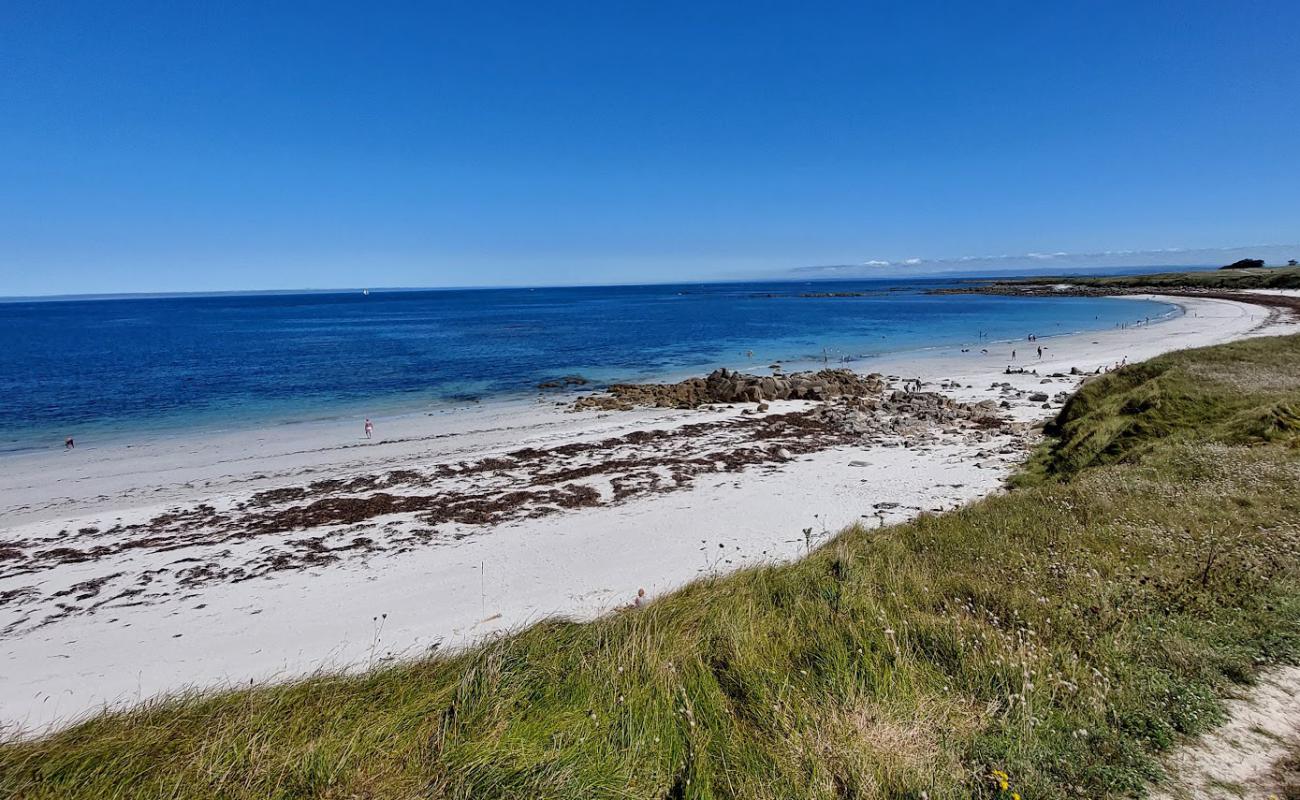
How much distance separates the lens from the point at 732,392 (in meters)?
28.3

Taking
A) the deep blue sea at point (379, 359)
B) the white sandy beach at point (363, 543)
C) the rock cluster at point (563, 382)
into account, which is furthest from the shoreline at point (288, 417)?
the white sandy beach at point (363, 543)

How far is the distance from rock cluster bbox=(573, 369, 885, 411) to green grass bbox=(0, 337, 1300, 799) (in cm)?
2067

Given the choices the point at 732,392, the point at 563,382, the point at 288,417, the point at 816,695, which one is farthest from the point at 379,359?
the point at 816,695

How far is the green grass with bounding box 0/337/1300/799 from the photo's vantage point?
3738 millimetres

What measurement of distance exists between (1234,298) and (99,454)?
110617mm

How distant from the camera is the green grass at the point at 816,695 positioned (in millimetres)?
3738

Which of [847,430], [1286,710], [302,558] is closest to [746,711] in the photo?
[1286,710]

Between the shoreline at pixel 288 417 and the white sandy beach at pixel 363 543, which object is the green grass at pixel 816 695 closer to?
the white sandy beach at pixel 363 543

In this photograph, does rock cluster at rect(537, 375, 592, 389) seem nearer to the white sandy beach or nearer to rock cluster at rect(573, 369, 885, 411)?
rock cluster at rect(573, 369, 885, 411)

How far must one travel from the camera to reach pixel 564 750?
3.99m

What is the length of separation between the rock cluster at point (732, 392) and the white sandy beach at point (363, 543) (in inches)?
199

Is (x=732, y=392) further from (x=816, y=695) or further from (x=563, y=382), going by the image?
(x=816, y=695)

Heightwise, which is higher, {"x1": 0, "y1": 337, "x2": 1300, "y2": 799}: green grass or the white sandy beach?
{"x1": 0, "y1": 337, "x2": 1300, "y2": 799}: green grass

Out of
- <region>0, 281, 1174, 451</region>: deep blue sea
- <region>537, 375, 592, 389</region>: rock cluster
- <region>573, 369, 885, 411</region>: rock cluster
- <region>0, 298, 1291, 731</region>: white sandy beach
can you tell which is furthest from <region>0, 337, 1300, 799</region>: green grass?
<region>537, 375, 592, 389</region>: rock cluster
